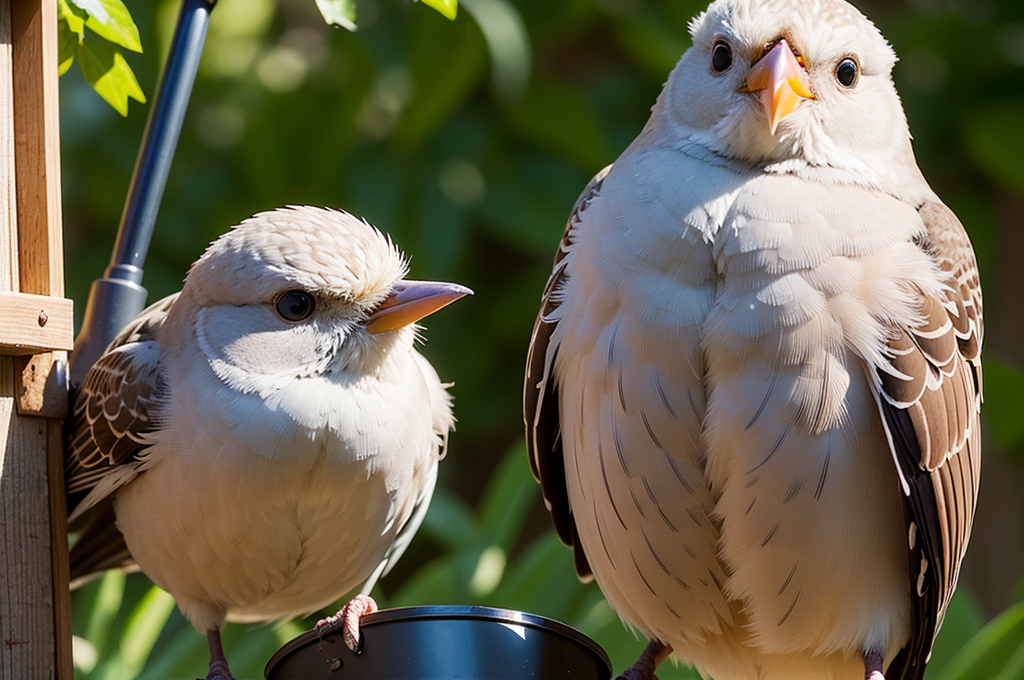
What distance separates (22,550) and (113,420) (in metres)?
0.31

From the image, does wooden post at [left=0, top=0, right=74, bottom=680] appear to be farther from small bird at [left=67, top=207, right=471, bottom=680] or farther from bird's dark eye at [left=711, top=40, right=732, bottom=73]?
bird's dark eye at [left=711, top=40, right=732, bottom=73]

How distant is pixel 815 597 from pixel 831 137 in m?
0.90

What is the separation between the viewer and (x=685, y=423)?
7.22 ft

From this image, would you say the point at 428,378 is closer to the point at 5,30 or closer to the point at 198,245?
the point at 5,30

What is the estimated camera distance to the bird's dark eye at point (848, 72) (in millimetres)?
2389

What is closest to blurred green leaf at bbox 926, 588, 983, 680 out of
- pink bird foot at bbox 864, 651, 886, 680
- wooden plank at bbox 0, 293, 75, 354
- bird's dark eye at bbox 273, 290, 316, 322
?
pink bird foot at bbox 864, 651, 886, 680

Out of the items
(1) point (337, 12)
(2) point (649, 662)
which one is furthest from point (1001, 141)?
(1) point (337, 12)

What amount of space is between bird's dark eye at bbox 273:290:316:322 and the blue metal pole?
0.47 m

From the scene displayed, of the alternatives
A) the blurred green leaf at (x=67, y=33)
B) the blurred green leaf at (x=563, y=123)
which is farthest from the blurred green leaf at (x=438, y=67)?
the blurred green leaf at (x=67, y=33)

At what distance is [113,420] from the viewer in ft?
7.81

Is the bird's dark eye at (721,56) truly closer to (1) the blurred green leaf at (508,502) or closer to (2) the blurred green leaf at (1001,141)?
(1) the blurred green leaf at (508,502)

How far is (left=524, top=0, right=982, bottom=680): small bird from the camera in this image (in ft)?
7.09

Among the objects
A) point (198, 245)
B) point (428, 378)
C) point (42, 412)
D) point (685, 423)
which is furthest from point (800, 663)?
point (198, 245)

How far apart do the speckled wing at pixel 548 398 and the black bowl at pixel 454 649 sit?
2.02ft
